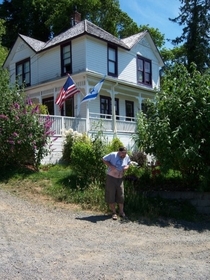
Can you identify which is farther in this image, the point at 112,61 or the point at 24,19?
the point at 24,19

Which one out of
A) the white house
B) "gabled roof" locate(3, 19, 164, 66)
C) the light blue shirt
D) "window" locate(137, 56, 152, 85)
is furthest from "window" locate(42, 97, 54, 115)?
the light blue shirt

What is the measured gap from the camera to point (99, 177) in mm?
10062

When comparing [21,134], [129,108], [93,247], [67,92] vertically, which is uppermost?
[67,92]

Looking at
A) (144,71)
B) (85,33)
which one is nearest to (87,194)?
(85,33)

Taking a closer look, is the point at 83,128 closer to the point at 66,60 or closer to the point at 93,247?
the point at 66,60

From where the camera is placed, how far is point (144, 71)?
2527cm

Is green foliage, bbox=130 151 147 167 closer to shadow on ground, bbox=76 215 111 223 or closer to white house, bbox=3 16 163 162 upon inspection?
white house, bbox=3 16 163 162

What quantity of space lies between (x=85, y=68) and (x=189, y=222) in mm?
14370

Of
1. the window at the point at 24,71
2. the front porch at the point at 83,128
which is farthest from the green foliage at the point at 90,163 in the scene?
the window at the point at 24,71

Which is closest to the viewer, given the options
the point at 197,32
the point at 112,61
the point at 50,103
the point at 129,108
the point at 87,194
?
the point at 87,194

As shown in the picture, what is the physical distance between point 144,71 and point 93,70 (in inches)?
237

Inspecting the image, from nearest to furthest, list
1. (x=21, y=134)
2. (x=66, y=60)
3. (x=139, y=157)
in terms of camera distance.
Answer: (x=21, y=134) < (x=139, y=157) < (x=66, y=60)

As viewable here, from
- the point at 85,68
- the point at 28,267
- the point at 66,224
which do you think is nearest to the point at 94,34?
the point at 85,68

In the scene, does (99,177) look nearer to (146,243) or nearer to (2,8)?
(146,243)
